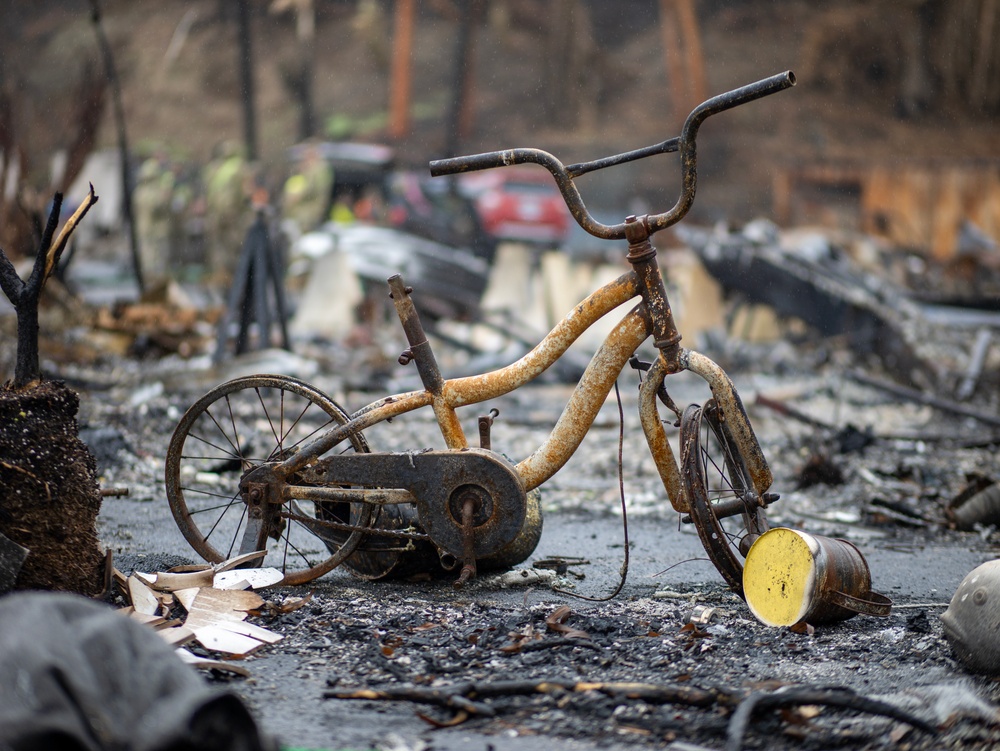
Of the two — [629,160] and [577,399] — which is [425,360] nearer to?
[577,399]

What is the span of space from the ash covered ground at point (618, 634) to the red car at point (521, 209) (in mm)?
11560

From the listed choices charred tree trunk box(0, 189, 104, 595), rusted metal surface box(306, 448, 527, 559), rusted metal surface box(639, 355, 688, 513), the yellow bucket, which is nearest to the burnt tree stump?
charred tree trunk box(0, 189, 104, 595)

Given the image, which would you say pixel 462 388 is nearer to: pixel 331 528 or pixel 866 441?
pixel 331 528

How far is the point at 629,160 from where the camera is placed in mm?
3750

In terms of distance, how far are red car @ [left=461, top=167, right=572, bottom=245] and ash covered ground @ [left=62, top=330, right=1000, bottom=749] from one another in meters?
11.6

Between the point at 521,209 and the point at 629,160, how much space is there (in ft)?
48.0

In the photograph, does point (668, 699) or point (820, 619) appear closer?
point (668, 699)

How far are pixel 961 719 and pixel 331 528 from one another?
8.19ft

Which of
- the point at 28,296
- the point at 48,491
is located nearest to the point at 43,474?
the point at 48,491

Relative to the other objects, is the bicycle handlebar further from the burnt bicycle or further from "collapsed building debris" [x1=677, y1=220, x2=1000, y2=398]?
"collapsed building debris" [x1=677, y1=220, x2=1000, y2=398]

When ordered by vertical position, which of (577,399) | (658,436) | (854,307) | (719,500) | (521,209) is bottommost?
(719,500)

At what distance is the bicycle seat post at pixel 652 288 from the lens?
3.72 meters

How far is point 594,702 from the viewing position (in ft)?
9.41

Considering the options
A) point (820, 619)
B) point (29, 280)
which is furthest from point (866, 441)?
point (29, 280)
